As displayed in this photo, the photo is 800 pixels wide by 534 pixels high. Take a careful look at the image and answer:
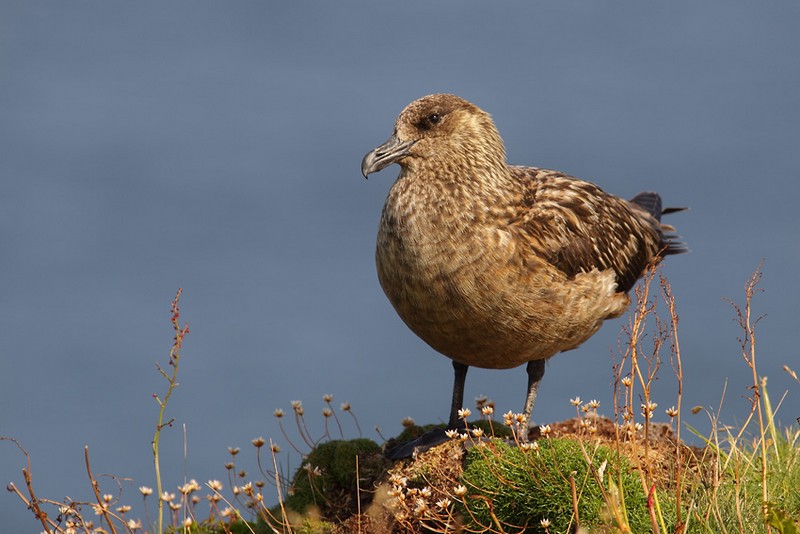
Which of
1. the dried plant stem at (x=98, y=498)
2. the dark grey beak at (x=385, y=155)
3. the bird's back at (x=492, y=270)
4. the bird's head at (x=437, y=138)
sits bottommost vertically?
the dried plant stem at (x=98, y=498)

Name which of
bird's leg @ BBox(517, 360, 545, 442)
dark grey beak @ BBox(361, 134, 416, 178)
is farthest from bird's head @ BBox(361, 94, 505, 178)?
bird's leg @ BBox(517, 360, 545, 442)

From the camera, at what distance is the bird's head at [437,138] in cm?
708

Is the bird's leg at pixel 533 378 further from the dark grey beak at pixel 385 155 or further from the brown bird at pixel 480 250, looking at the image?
the dark grey beak at pixel 385 155

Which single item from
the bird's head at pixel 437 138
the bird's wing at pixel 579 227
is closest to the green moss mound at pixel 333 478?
the bird's wing at pixel 579 227

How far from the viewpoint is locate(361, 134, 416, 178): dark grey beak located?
271 inches

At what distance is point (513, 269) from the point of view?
6.80m

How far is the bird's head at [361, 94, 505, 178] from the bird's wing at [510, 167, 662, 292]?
1.54 feet

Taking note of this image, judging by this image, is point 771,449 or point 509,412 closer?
point 509,412

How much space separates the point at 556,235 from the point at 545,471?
6.60ft

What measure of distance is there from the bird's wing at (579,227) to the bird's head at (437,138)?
0.47 m

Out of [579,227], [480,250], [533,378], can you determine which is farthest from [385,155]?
[533,378]

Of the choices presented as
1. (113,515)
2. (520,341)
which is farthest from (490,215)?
(113,515)

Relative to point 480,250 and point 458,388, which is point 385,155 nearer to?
point 480,250

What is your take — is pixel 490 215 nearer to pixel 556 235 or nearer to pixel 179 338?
pixel 556 235
